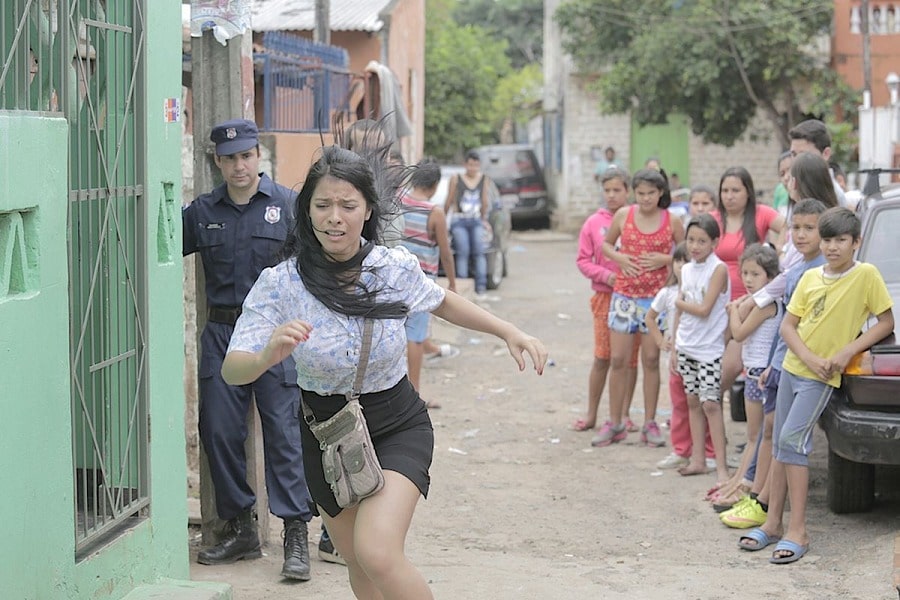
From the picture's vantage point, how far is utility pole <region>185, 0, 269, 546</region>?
5984 mm

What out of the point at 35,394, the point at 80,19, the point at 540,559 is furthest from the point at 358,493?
the point at 540,559

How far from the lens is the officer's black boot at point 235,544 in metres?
5.89

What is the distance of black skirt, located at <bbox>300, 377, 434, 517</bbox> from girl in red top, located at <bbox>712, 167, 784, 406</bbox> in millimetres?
3798

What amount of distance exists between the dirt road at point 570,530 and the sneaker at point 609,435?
71 mm

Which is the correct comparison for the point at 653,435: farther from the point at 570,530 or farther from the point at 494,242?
the point at 494,242

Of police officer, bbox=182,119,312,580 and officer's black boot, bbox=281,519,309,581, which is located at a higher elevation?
police officer, bbox=182,119,312,580

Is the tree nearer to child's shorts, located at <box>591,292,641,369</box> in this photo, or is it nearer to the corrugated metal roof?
the corrugated metal roof

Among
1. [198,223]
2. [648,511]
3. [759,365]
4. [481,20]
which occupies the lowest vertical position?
[648,511]

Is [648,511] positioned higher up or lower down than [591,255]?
lower down

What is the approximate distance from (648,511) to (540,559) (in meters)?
1.16

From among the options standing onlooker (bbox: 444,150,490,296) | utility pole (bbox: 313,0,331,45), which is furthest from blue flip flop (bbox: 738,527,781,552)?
standing onlooker (bbox: 444,150,490,296)

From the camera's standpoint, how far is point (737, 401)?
8398 mm

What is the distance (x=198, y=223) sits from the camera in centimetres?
567

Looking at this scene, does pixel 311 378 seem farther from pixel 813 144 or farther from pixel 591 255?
pixel 591 255
